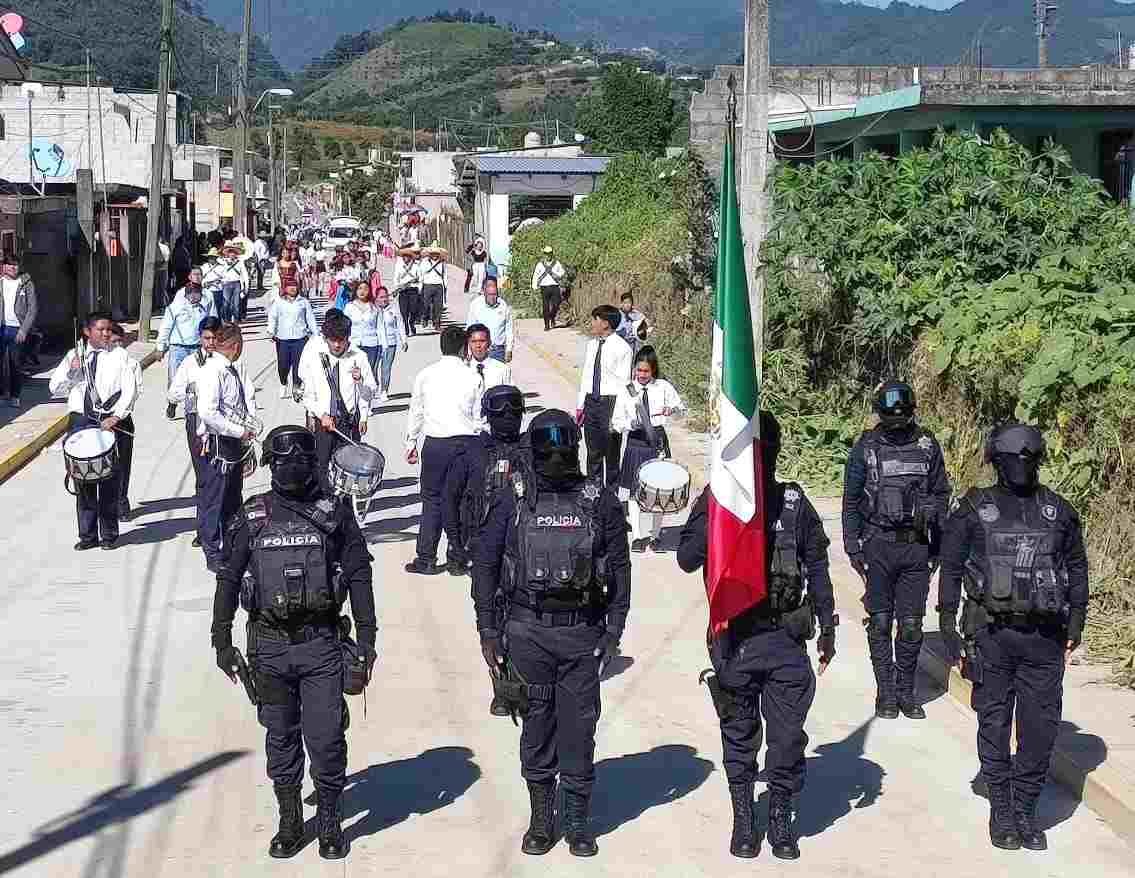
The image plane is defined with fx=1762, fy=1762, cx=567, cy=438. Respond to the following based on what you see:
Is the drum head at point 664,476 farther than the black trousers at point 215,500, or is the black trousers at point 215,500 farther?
the black trousers at point 215,500

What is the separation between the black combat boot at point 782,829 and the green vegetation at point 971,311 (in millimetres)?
3597

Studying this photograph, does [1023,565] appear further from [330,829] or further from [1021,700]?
[330,829]

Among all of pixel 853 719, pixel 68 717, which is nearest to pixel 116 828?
pixel 68 717

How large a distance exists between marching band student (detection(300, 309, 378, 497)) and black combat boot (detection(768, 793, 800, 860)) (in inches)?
264

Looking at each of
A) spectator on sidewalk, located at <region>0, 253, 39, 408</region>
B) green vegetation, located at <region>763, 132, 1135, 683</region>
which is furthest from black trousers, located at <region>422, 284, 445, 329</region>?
green vegetation, located at <region>763, 132, 1135, 683</region>

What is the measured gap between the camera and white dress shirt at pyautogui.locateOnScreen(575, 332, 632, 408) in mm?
13156

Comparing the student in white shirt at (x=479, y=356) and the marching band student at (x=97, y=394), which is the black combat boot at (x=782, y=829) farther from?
the marching band student at (x=97, y=394)

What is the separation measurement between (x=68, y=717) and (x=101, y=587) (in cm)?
335

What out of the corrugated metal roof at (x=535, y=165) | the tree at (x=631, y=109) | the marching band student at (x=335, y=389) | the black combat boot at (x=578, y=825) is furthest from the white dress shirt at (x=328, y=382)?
the tree at (x=631, y=109)

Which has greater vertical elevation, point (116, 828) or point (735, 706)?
point (735, 706)

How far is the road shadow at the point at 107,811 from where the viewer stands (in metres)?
6.97

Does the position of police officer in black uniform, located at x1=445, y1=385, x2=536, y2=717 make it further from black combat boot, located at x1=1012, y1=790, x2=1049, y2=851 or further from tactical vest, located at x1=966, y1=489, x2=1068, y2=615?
black combat boot, located at x1=1012, y1=790, x2=1049, y2=851

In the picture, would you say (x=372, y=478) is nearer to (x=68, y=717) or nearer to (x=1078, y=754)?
(x=68, y=717)

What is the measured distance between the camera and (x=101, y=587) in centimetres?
1209
